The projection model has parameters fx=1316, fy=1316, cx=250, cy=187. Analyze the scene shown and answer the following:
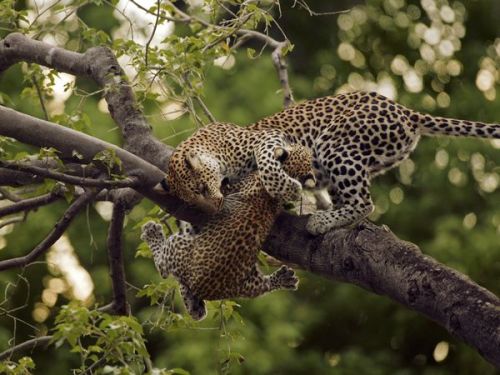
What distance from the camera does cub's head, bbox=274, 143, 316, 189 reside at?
9016mm

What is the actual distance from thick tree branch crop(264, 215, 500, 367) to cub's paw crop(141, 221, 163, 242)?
1185 millimetres

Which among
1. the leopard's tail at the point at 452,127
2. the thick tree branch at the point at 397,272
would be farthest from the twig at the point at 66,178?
the leopard's tail at the point at 452,127

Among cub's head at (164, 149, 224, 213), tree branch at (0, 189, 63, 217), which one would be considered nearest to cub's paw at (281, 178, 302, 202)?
cub's head at (164, 149, 224, 213)

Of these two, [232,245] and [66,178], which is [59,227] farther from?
[232,245]

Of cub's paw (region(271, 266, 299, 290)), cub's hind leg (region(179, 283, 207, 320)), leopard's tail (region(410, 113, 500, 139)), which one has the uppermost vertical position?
leopard's tail (region(410, 113, 500, 139))

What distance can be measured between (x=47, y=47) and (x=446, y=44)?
1503 cm

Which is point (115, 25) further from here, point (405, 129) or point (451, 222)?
point (405, 129)

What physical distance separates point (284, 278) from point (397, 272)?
186 centimetres

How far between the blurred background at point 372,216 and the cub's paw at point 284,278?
6978 mm

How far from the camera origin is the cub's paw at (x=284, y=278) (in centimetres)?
953

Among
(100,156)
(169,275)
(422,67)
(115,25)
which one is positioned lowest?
(422,67)

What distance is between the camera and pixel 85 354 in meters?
7.91

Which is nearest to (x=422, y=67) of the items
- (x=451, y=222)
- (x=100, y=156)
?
(x=451, y=222)

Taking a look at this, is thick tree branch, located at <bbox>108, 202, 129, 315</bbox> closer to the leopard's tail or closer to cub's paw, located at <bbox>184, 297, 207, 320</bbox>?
cub's paw, located at <bbox>184, 297, 207, 320</bbox>
